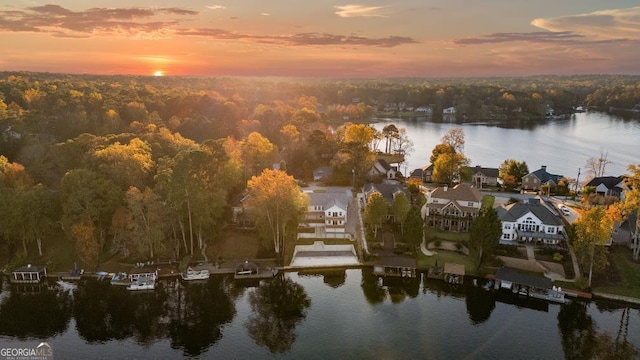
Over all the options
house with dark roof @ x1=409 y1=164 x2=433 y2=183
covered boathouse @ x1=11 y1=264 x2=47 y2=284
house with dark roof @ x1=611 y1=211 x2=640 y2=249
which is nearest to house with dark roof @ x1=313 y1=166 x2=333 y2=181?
house with dark roof @ x1=409 y1=164 x2=433 y2=183

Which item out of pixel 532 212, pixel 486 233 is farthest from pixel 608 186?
pixel 486 233

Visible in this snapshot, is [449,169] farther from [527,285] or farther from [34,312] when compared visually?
[34,312]

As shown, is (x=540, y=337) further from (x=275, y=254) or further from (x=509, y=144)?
(x=509, y=144)

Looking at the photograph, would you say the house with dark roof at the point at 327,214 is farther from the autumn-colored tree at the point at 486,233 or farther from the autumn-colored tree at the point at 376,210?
the autumn-colored tree at the point at 486,233

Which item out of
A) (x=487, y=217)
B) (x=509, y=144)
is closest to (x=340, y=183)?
(x=487, y=217)

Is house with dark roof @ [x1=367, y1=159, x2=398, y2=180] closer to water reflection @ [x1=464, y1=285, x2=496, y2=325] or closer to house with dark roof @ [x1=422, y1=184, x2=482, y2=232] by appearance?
house with dark roof @ [x1=422, y1=184, x2=482, y2=232]

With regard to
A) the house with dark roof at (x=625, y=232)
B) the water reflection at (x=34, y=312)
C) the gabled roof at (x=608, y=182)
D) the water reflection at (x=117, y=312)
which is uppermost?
the gabled roof at (x=608, y=182)

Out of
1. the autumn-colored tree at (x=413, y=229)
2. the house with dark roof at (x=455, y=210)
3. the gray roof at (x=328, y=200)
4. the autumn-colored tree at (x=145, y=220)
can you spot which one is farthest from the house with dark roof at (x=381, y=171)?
the autumn-colored tree at (x=145, y=220)
